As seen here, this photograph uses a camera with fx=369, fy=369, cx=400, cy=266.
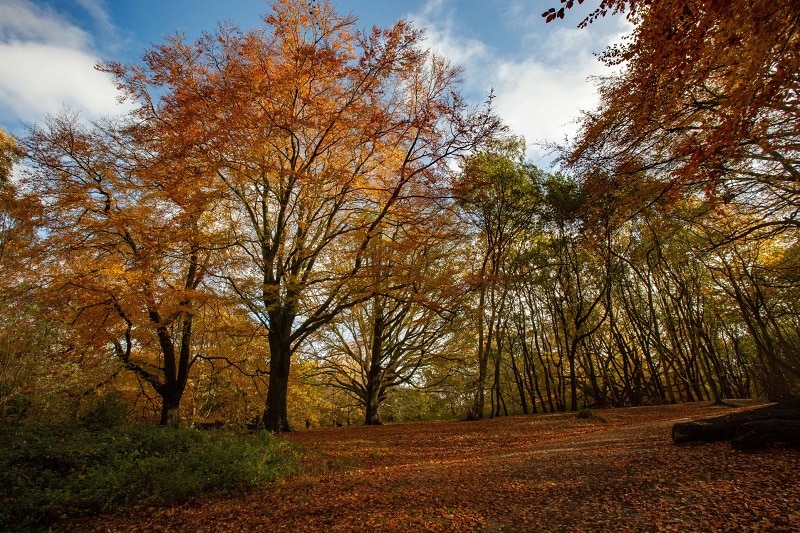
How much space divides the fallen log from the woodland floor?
0.65ft

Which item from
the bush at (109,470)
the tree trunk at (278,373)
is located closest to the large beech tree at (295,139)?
the tree trunk at (278,373)

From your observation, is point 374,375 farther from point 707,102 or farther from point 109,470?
point 707,102

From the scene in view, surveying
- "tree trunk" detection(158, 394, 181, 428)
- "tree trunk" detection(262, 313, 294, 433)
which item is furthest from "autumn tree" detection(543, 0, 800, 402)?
"tree trunk" detection(158, 394, 181, 428)

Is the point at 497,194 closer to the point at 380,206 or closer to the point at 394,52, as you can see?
the point at 380,206

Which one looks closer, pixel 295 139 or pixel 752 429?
pixel 752 429

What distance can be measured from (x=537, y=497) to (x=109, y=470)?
5.61 m

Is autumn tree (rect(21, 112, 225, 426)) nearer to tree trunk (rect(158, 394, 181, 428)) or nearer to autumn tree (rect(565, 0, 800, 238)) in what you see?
tree trunk (rect(158, 394, 181, 428))

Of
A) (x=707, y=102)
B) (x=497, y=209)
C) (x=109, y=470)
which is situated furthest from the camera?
(x=497, y=209)

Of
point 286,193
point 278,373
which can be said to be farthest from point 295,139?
point 278,373

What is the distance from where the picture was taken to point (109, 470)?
16.2ft

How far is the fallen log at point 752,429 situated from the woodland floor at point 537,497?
20cm

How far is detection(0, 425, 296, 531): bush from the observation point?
4.14 m

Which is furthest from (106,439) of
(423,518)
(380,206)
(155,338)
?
(380,206)

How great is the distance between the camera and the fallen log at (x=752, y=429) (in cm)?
511
